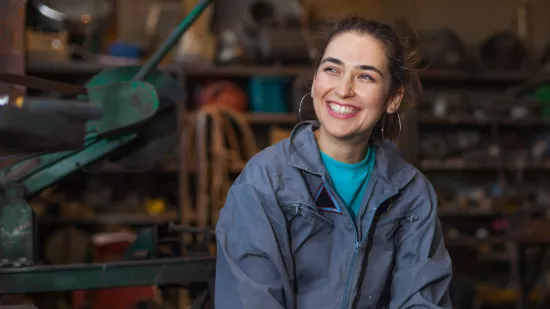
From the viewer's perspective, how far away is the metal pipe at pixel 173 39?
135cm

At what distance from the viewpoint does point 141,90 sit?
4.49 ft

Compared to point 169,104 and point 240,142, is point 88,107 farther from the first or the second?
point 240,142

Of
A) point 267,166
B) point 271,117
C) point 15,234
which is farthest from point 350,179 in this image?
point 271,117

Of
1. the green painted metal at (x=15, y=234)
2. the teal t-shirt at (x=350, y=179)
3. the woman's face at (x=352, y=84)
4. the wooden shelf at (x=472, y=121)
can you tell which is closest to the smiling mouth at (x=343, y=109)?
the woman's face at (x=352, y=84)

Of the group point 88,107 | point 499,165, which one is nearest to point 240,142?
point 499,165

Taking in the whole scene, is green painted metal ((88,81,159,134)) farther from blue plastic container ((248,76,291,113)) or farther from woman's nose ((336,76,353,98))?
blue plastic container ((248,76,291,113))

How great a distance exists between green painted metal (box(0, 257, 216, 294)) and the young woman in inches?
7.8

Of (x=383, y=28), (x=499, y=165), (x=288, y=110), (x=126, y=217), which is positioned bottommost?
(x=126, y=217)

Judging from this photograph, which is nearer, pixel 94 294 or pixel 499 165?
pixel 94 294

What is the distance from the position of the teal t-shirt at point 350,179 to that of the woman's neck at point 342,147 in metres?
0.01

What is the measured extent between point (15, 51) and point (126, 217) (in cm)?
233

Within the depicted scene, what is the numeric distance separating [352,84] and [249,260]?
1.45 ft

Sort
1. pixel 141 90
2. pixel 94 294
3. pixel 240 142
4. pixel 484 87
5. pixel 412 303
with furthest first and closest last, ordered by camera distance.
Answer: pixel 484 87, pixel 240 142, pixel 94 294, pixel 141 90, pixel 412 303

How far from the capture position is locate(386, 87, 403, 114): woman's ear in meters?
1.38
